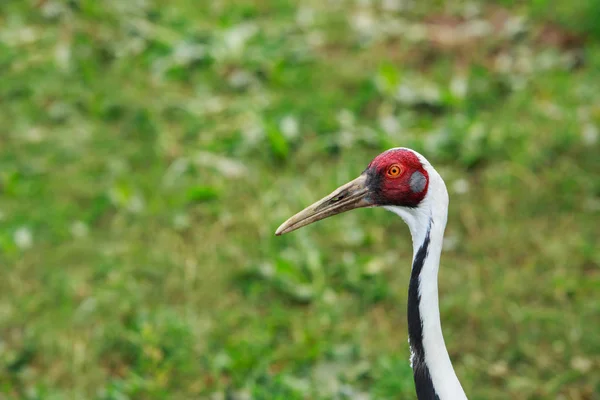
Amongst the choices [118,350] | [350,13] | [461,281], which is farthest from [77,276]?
[350,13]

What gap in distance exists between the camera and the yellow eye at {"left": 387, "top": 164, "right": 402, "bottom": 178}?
3.12m

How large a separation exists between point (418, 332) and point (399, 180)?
21.9 inches

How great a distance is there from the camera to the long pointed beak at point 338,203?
3229 millimetres

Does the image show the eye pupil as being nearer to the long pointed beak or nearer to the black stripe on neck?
the long pointed beak

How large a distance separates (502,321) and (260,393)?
1.59 meters

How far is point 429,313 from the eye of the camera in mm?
2924

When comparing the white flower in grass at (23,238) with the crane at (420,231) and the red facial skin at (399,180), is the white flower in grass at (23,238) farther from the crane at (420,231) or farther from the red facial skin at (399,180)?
the red facial skin at (399,180)

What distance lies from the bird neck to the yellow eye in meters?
0.16

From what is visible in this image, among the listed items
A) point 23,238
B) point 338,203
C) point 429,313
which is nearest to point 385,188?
point 338,203

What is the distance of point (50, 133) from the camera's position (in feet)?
22.7

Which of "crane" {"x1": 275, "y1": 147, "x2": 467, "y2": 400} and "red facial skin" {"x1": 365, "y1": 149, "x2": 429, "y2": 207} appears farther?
"red facial skin" {"x1": 365, "y1": 149, "x2": 429, "y2": 207}

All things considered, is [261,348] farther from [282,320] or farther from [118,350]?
[118,350]

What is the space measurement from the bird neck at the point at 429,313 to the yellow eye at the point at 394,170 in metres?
0.16

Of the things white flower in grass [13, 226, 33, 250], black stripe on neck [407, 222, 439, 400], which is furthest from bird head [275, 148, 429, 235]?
white flower in grass [13, 226, 33, 250]
